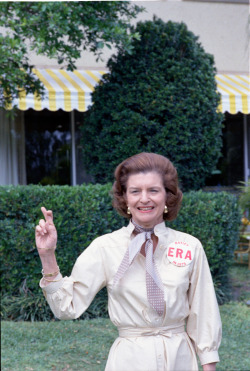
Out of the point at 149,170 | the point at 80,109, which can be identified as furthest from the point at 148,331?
the point at 80,109

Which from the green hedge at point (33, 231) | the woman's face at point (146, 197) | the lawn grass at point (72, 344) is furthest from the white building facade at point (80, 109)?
the woman's face at point (146, 197)

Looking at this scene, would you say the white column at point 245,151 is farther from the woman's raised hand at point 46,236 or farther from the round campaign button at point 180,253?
the woman's raised hand at point 46,236

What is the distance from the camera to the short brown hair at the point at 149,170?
235cm

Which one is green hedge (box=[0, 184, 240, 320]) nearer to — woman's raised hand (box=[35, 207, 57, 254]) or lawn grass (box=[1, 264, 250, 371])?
lawn grass (box=[1, 264, 250, 371])

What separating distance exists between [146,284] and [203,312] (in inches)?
12.2

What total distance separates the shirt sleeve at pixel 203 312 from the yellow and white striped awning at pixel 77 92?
19.8ft

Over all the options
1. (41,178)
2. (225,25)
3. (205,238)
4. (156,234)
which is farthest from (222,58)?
(156,234)

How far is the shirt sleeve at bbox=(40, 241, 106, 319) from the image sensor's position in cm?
220

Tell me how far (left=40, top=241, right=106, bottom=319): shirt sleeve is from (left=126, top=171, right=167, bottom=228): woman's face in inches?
9.6

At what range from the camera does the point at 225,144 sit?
12125mm

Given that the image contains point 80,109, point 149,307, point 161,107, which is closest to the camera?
point 149,307

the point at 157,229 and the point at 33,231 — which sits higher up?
the point at 157,229

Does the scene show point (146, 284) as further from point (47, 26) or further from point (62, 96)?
point (62, 96)

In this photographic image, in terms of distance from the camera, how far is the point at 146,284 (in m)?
2.18
